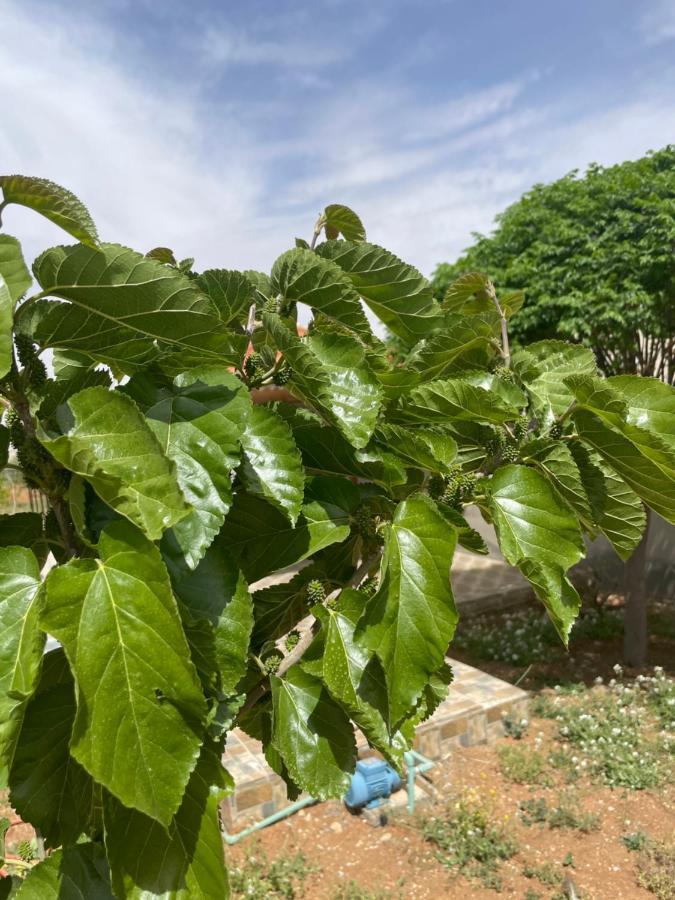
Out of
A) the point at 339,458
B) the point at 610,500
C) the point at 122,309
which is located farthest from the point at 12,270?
the point at 610,500

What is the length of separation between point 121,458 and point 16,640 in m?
0.18

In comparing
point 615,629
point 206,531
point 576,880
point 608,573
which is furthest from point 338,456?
point 608,573

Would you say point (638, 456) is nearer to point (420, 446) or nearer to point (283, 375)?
point (420, 446)

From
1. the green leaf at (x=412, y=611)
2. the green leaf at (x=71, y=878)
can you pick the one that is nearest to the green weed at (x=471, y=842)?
the green leaf at (x=71, y=878)

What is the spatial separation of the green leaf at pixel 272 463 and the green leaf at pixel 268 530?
84mm

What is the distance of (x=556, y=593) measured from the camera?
27.9 inches

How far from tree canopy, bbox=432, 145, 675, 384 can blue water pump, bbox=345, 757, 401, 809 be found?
2839 mm

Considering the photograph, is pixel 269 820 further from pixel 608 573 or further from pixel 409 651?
pixel 608 573

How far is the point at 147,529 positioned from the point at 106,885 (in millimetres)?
425

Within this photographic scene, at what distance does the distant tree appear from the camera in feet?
14.3

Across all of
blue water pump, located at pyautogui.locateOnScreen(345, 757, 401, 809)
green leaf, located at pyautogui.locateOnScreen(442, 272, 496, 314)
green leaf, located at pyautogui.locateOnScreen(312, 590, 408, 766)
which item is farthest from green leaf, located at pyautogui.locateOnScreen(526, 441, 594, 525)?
blue water pump, located at pyautogui.locateOnScreen(345, 757, 401, 809)

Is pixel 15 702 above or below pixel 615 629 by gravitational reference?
above

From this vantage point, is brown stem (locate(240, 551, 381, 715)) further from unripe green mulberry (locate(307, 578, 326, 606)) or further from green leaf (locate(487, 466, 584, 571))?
green leaf (locate(487, 466, 584, 571))

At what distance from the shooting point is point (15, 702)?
0.54 meters
